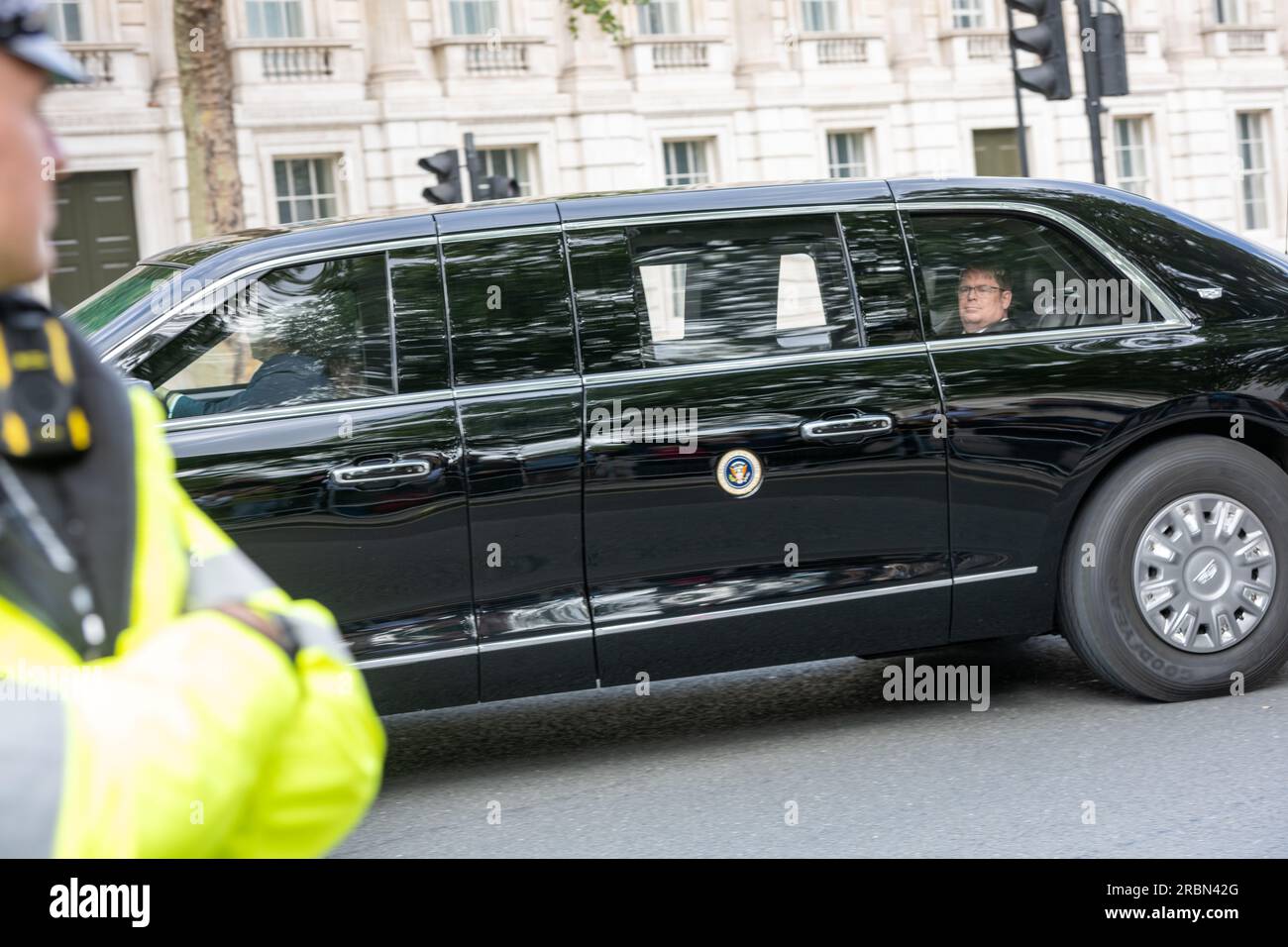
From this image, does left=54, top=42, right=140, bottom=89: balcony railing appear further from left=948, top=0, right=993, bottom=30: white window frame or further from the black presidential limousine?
the black presidential limousine

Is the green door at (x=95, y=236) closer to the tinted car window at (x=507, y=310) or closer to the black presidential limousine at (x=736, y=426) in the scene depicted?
the black presidential limousine at (x=736, y=426)

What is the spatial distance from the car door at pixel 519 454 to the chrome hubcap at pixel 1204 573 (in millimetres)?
1977

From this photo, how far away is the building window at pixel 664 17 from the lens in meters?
27.4

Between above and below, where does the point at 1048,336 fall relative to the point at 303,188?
below

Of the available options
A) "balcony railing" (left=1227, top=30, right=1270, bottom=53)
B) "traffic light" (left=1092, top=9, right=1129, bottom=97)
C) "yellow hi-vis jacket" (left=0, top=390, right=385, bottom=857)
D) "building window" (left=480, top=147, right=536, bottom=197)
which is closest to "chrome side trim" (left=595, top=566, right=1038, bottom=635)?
"yellow hi-vis jacket" (left=0, top=390, right=385, bottom=857)

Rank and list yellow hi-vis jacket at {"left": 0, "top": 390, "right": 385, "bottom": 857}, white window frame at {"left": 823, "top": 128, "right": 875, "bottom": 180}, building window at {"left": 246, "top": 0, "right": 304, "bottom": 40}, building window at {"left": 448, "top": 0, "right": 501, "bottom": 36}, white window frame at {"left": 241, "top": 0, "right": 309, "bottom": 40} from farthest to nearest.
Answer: white window frame at {"left": 823, "top": 128, "right": 875, "bottom": 180}
building window at {"left": 448, "top": 0, "right": 501, "bottom": 36}
building window at {"left": 246, "top": 0, "right": 304, "bottom": 40}
white window frame at {"left": 241, "top": 0, "right": 309, "bottom": 40}
yellow hi-vis jacket at {"left": 0, "top": 390, "right": 385, "bottom": 857}

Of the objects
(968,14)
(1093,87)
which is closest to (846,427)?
(1093,87)

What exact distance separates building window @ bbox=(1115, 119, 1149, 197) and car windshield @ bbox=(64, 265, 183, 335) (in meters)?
29.5

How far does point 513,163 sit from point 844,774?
870 inches

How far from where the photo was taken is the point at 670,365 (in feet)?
16.6

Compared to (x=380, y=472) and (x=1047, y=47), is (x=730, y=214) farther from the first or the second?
(x=1047, y=47)

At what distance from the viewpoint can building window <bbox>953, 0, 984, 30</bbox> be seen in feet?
99.2

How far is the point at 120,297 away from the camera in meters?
5.04
